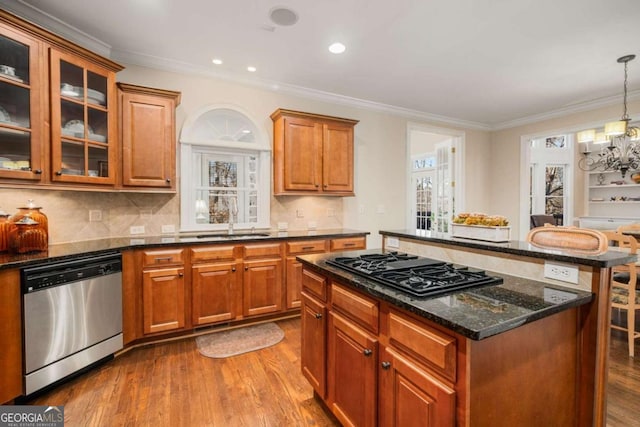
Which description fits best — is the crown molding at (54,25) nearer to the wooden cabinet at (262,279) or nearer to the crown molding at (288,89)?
the crown molding at (288,89)

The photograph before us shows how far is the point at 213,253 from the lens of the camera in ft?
9.50

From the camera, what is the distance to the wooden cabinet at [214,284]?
9.30 feet

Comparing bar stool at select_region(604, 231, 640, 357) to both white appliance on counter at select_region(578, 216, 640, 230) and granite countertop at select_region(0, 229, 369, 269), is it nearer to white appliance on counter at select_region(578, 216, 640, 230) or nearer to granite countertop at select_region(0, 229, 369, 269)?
granite countertop at select_region(0, 229, 369, 269)

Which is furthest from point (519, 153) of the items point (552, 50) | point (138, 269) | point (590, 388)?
point (138, 269)

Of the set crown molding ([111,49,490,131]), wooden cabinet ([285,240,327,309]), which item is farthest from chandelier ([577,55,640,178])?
Answer: wooden cabinet ([285,240,327,309])

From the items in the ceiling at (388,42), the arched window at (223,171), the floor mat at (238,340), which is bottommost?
the floor mat at (238,340)

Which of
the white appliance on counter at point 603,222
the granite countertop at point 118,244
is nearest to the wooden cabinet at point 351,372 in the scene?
the granite countertop at point 118,244

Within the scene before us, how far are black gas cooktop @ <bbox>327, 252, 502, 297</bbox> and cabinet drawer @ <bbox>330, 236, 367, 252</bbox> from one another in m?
1.65

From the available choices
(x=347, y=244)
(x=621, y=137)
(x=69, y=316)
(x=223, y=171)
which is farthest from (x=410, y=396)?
(x=621, y=137)

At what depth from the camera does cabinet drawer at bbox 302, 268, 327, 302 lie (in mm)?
1756

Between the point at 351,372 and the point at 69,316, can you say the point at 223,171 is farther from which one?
the point at 351,372

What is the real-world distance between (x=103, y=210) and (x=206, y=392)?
2.05 meters

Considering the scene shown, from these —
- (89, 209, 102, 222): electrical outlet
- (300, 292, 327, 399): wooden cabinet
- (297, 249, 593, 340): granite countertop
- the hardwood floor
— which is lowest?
the hardwood floor

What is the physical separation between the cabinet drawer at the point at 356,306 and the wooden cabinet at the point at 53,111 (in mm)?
2328
